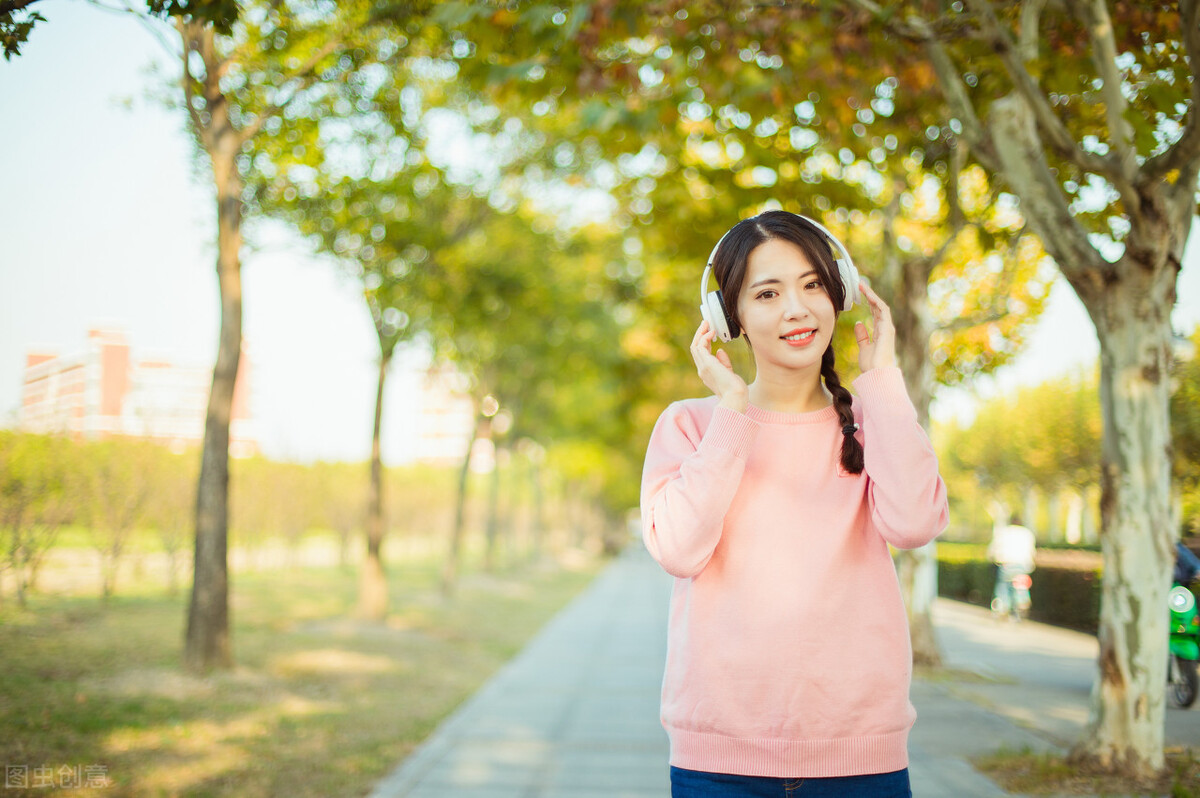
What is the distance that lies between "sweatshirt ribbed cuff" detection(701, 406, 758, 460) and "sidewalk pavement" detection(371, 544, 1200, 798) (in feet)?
13.4

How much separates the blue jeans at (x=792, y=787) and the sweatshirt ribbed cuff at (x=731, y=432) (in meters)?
0.65

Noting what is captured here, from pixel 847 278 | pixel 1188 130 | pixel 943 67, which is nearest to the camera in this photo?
pixel 847 278

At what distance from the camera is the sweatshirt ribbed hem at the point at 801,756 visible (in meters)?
1.88

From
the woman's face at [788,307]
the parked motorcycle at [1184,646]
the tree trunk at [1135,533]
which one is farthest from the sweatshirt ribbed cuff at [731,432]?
the parked motorcycle at [1184,646]

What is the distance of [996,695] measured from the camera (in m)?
8.80

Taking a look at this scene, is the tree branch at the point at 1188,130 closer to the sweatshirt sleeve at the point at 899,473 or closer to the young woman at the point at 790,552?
the young woman at the point at 790,552

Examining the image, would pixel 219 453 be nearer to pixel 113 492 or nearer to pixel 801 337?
pixel 113 492

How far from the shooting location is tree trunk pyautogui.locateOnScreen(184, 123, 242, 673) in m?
8.18

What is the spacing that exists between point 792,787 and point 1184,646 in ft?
23.4

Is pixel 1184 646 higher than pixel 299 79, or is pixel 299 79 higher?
pixel 299 79

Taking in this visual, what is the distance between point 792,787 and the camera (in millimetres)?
1889

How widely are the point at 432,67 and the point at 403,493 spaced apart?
25095mm

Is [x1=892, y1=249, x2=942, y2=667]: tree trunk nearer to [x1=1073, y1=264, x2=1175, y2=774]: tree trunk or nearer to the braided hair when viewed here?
[x1=1073, y1=264, x2=1175, y2=774]: tree trunk

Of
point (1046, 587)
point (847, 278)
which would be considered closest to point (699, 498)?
point (847, 278)
